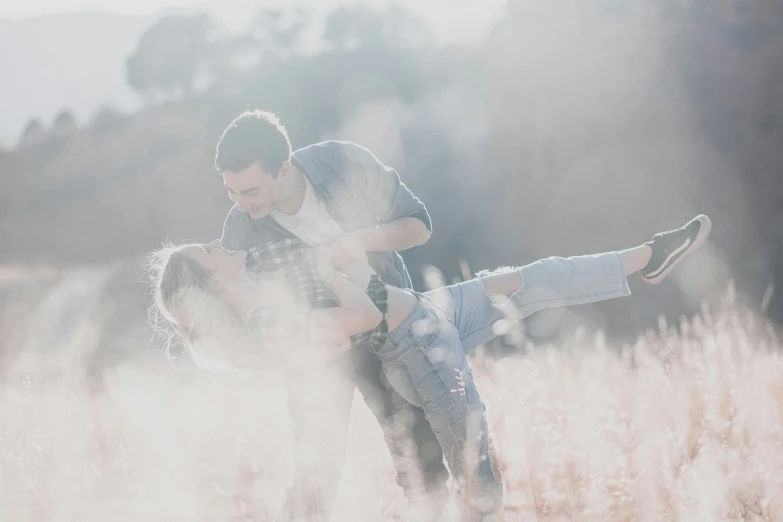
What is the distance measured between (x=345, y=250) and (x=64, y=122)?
37606mm

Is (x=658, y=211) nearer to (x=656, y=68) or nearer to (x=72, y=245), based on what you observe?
(x=656, y=68)

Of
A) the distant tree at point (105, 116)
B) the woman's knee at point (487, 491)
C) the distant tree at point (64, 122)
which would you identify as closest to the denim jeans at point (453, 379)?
the woman's knee at point (487, 491)

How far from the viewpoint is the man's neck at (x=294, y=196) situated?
3.25 m

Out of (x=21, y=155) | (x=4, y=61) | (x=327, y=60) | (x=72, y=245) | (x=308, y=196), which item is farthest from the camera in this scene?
(x=4, y=61)

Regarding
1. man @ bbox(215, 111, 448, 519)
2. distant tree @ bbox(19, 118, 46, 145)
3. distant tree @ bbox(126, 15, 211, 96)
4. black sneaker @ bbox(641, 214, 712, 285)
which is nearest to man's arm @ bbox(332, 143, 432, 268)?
man @ bbox(215, 111, 448, 519)

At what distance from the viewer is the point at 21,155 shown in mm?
34094

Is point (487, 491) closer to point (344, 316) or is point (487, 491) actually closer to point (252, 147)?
point (344, 316)

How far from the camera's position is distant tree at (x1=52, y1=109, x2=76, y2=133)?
35344 mm

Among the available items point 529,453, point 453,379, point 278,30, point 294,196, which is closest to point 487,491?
point 453,379

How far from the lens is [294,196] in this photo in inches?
128

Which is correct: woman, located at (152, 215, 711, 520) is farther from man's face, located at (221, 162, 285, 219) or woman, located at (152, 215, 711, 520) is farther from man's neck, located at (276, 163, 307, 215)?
man's neck, located at (276, 163, 307, 215)

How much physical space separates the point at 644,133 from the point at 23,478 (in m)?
19.6

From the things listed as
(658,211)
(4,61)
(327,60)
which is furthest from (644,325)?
(4,61)

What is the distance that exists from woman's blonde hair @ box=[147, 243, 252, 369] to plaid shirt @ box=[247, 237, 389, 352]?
0.11m
